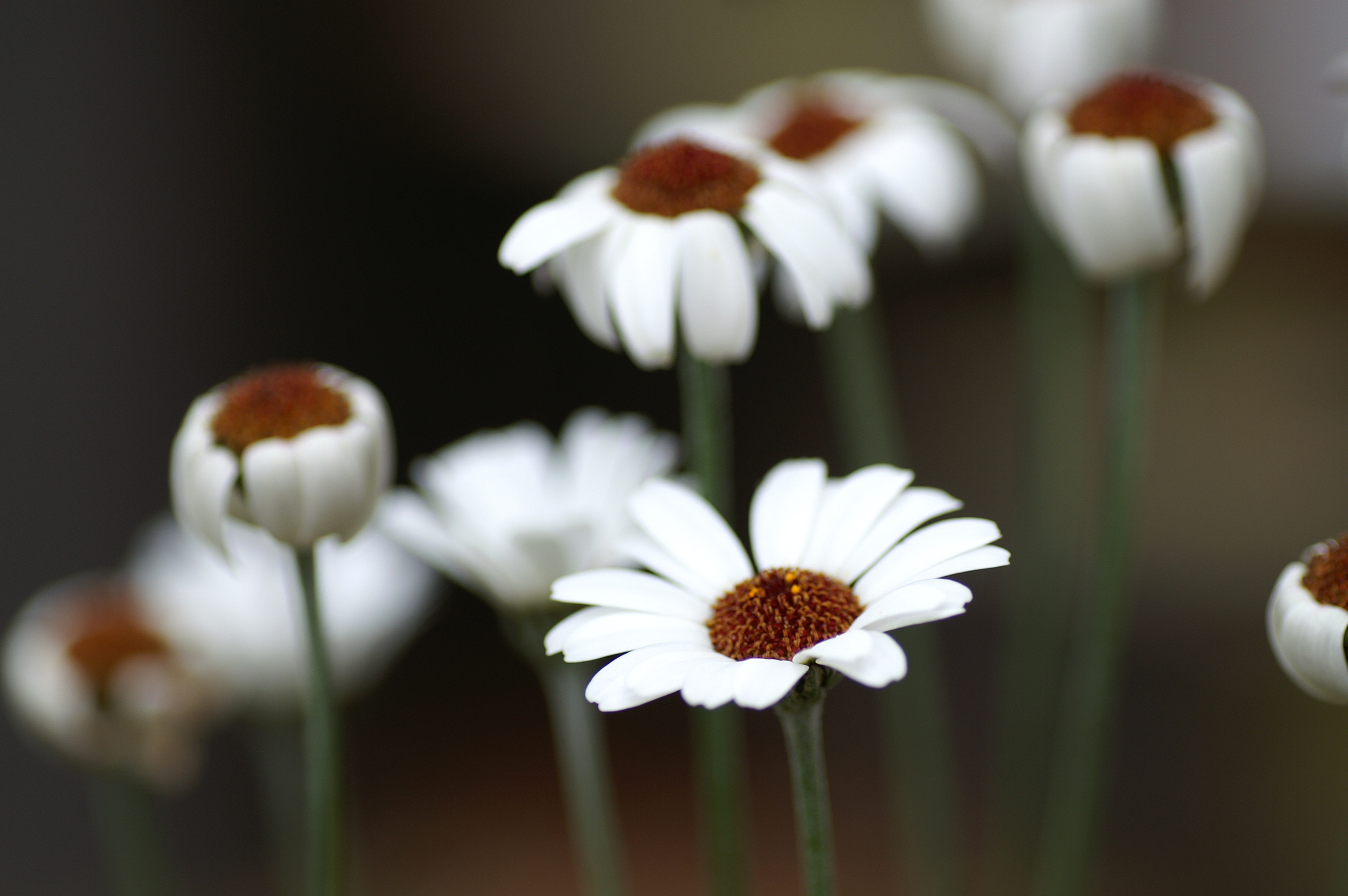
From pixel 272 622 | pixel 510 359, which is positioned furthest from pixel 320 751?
pixel 510 359

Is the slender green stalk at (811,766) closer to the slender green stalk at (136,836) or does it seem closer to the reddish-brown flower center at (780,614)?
the reddish-brown flower center at (780,614)

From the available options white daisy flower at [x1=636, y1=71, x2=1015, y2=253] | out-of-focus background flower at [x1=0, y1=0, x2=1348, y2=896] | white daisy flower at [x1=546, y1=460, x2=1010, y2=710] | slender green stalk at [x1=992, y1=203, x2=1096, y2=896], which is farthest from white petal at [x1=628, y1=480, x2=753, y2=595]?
out-of-focus background flower at [x1=0, y1=0, x2=1348, y2=896]

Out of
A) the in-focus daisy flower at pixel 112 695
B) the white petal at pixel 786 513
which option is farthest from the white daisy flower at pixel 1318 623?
the in-focus daisy flower at pixel 112 695

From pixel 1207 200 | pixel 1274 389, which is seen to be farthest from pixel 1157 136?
pixel 1274 389

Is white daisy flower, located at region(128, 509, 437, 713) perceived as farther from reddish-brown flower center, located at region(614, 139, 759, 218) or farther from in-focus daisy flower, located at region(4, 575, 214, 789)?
reddish-brown flower center, located at region(614, 139, 759, 218)

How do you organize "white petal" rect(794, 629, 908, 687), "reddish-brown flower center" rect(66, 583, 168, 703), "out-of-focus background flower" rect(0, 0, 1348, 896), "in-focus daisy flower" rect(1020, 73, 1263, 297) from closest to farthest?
"white petal" rect(794, 629, 908, 687)
"in-focus daisy flower" rect(1020, 73, 1263, 297)
"reddish-brown flower center" rect(66, 583, 168, 703)
"out-of-focus background flower" rect(0, 0, 1348, 896)

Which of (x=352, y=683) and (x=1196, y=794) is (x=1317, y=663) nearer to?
(x=352, y=683)
